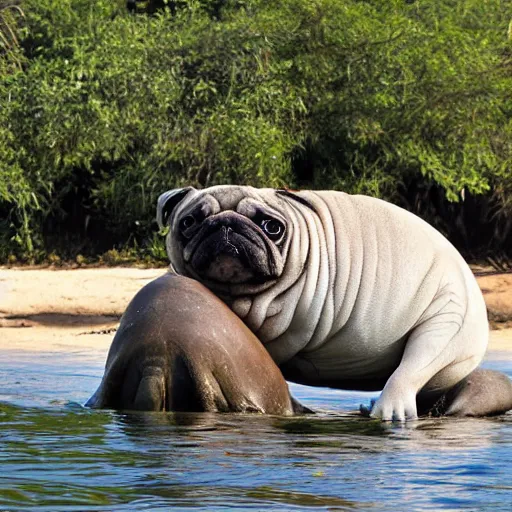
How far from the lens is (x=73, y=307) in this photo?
466 inches

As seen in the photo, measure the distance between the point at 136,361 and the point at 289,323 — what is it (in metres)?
0.88

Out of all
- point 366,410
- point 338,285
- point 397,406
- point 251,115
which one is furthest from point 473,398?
point 251,115

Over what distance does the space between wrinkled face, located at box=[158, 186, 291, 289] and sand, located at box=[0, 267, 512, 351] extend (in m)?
4.55

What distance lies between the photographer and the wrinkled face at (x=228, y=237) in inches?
243

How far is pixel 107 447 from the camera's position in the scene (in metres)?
5.14

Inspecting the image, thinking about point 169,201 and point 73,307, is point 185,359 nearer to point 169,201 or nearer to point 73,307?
point 169,201

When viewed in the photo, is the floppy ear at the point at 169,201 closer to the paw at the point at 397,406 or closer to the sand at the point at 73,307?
the paw at the point at 397,406

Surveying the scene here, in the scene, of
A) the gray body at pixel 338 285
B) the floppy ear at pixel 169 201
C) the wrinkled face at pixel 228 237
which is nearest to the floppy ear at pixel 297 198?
the gray body at pixel 338 285

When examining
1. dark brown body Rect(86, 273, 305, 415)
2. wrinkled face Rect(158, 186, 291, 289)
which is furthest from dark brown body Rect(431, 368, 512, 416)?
wrinkled face Rect(158, 186, 291, 289)

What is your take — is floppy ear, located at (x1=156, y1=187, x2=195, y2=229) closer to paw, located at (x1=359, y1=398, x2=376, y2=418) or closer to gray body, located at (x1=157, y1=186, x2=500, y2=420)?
gray body, located at (x1=157, y1=186, x2=500, y2=420)

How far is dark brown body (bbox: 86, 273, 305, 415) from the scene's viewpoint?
228 inches

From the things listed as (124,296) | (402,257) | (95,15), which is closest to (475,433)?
(402,257)

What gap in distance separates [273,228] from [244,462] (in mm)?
1739

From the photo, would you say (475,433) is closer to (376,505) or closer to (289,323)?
(289,323)
